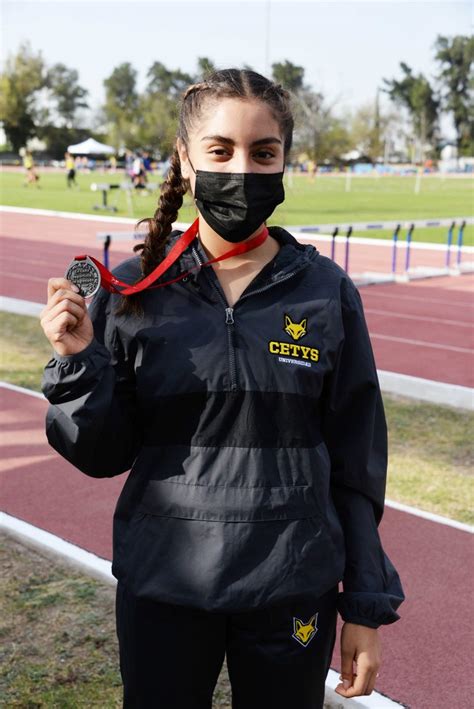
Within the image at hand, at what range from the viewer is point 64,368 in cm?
172

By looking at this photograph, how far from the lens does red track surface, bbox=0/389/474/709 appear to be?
11.2 feet

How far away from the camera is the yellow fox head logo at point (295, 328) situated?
1.85 metres

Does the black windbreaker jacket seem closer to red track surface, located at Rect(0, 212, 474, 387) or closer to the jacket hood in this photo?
the jacket hood

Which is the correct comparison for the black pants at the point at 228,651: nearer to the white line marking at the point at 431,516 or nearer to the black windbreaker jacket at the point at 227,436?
the black windbreaker jacket at the point at 227,436

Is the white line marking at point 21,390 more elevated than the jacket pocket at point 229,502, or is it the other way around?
the jacket pocket at point 229,502

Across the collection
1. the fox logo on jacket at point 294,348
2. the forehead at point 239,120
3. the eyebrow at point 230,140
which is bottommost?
the fox logo on jacket at point 294,348

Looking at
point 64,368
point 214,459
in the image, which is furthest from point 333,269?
point 64,368

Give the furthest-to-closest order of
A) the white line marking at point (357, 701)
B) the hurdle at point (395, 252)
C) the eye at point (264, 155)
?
the hurdle at point (395, 252)
the white line marking at point (357, 701)
the eye at point (264, 155)

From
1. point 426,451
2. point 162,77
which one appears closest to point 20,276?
point 426,451

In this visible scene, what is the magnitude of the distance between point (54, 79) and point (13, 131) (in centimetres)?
2878

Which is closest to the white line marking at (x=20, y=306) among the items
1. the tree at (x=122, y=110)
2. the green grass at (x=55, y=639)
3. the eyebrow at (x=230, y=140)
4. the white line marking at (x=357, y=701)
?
the green grass at (x=55, y=639)

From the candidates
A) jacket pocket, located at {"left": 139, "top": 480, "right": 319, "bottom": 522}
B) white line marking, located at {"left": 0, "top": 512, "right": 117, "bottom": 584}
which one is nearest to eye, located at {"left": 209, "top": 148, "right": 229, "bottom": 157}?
jacket pocket, located at {"left": 139, "top": 480, "right": 319, "bottom": 522}

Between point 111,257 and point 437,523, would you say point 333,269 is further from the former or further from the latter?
point 111,257

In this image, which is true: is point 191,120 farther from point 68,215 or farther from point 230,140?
point 68,215
